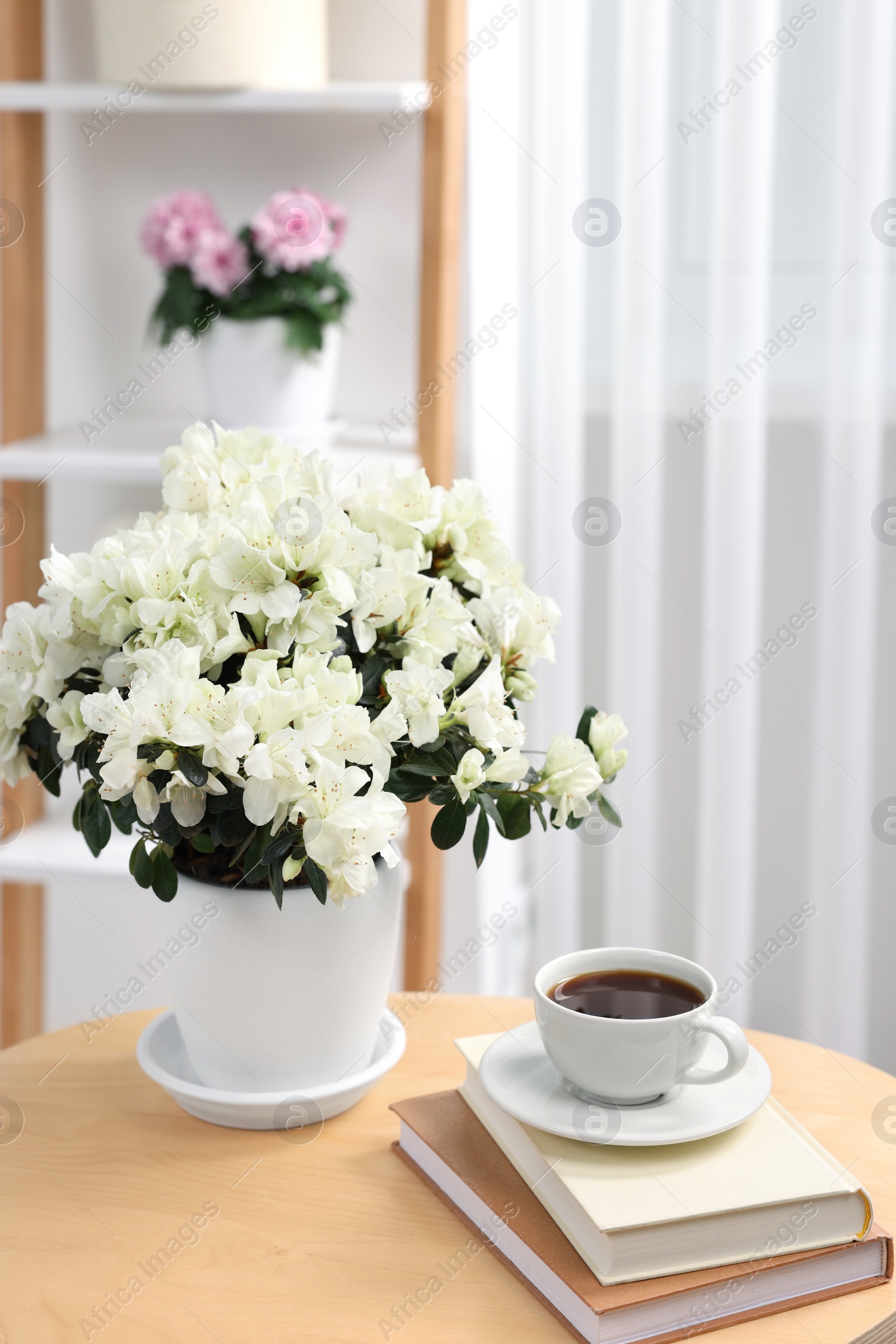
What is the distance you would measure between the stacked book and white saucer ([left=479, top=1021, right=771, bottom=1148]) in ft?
0.04

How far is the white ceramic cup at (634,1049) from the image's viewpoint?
2.31 feet

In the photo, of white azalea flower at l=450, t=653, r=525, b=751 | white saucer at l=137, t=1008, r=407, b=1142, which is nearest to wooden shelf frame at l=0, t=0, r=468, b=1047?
white saucer at l=137, t=1008, r=407, b=1142

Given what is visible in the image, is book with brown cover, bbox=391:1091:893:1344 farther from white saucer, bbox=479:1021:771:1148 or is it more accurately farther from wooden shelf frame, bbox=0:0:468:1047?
wooden shelf frame, bbox=0:0:468:1047

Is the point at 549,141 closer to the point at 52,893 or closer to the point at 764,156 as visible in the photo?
the point at 764,156

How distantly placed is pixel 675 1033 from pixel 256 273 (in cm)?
112

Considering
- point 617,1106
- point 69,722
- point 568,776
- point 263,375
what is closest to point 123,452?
point 263,375

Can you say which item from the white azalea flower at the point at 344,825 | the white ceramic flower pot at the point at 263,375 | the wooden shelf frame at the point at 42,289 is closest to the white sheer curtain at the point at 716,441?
the wooden shelf frame at the point at 42,289

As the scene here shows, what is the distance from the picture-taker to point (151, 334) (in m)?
1.60

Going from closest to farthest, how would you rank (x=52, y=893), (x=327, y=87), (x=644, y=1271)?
(x=644, y=1271), (x=327, y=87), (x=52, y=893)

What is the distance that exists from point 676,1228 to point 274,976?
0.28 metres

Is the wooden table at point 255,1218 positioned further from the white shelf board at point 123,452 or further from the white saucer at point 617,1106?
the white shelf board at point 123,452

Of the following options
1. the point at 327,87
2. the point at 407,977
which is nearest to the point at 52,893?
the point at 407,977

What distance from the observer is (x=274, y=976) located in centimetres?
77

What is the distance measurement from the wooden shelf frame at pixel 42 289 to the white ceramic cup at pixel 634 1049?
2.26 ft
